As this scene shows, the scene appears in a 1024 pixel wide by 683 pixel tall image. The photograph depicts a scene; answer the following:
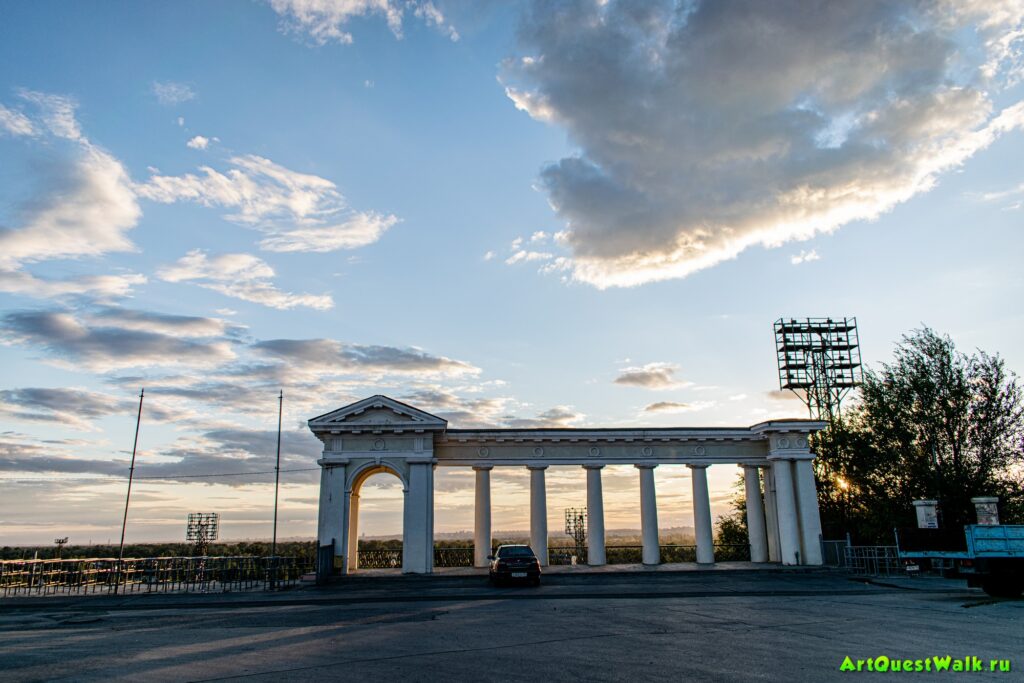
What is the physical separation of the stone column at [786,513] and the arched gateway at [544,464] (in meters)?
0.05

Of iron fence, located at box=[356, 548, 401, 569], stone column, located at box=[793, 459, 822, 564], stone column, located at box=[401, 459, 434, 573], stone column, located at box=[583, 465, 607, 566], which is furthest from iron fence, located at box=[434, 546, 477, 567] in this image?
stone column, located at box=[793, 459, 822, 564]

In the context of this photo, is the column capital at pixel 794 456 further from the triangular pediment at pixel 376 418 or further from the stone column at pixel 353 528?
the stone column at pixel 353 528

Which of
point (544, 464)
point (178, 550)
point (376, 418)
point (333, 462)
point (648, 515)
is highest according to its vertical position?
point (376, 418)

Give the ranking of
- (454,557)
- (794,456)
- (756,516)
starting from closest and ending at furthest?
(794,456) < (756,516) < (454,557)

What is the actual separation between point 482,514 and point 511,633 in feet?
62.5

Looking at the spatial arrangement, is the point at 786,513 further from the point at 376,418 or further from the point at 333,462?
the point at 333,462

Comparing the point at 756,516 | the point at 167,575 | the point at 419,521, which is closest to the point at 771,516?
the point at 756,516

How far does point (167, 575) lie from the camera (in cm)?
2927

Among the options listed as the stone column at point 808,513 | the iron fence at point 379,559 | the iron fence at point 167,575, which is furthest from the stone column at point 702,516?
the iron fence at point 167,575

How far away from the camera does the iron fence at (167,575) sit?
90.1 ft

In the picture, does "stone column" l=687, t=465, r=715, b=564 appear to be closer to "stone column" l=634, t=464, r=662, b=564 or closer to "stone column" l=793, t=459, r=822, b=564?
"stone column" l=634, t=464, r=662, b=564

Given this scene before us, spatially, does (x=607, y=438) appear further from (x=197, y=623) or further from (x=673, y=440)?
(x=197, y=623)

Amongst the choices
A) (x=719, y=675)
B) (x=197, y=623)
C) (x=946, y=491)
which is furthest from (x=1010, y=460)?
(x=197, y=623)

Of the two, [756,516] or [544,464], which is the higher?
[544,464]
